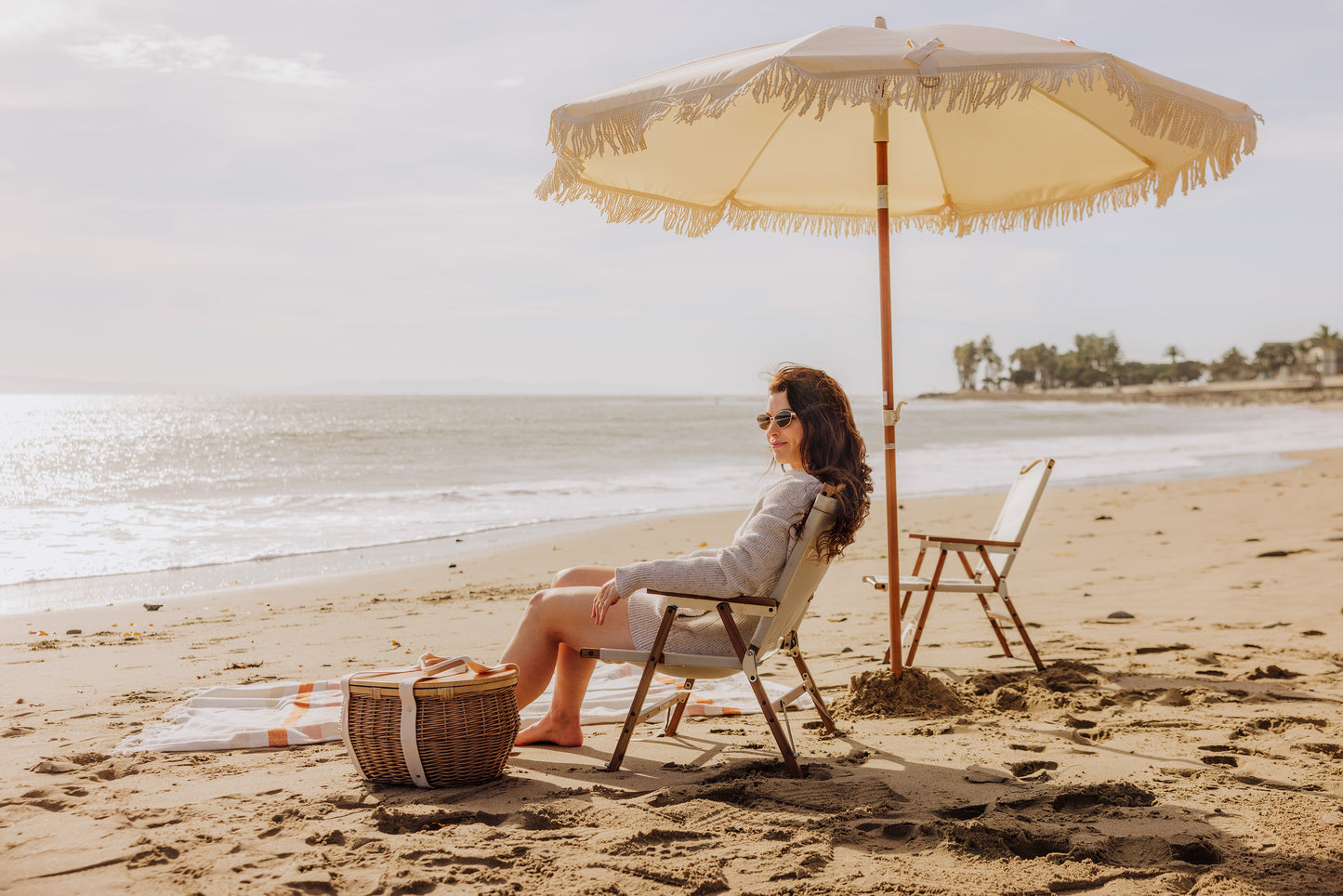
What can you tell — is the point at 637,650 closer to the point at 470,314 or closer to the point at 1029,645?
the point at 1029,645

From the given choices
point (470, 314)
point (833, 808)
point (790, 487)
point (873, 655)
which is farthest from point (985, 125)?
point (470, 314)

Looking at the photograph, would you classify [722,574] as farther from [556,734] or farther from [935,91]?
[935,91]

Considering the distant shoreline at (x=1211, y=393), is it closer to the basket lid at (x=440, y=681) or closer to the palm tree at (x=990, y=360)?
the palm tree at (x=990, y=360)

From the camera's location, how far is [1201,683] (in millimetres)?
4270

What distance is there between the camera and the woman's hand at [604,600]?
3.20m

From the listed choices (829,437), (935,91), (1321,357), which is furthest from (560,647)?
(1321,357)

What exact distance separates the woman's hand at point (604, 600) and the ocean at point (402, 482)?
642 millimetres

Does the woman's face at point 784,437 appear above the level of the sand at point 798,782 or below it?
above

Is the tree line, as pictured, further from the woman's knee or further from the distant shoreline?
the woman's knee

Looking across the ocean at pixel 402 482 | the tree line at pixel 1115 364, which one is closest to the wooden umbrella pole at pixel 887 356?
the ocean at pixel 402 482

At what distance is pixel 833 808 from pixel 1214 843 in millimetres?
1003

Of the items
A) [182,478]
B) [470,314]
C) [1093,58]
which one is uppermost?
[470,314]

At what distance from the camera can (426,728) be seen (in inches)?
118

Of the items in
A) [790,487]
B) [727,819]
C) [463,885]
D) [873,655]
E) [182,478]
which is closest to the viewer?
[463,885]
